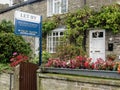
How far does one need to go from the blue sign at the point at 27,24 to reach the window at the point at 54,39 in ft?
40.2

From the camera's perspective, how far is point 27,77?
8.94 m

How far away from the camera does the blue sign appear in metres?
9.30

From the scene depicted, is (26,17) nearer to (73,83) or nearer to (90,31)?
(73,83)

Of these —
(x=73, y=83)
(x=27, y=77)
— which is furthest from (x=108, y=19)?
(x=73, y=83)

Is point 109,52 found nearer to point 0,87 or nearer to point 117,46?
point 117,46

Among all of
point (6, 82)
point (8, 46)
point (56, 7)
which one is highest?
point (56, 7)

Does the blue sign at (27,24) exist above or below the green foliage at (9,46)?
above

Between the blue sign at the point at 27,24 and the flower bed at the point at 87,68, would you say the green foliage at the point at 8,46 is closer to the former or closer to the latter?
the blue sign at the point at 27,24

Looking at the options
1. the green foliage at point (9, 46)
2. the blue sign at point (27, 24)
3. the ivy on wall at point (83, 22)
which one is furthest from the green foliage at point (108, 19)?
the blue sign at point (27, 24)

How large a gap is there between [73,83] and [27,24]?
10.3ft

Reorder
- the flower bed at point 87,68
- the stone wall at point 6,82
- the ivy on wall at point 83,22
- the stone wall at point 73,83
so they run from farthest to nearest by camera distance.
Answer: the ivy on wall at point 83,22 < the stone wall at point 6,82 < the flower bed at point 87,68 < the stone wall at point 73,83

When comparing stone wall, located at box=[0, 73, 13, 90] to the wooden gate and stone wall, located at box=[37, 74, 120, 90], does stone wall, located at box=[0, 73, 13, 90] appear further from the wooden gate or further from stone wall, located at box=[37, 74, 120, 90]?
stone wall, located at box=[37, 74, 120, 90]

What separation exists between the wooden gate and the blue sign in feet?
3.66

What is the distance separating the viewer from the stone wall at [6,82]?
9.70 m
